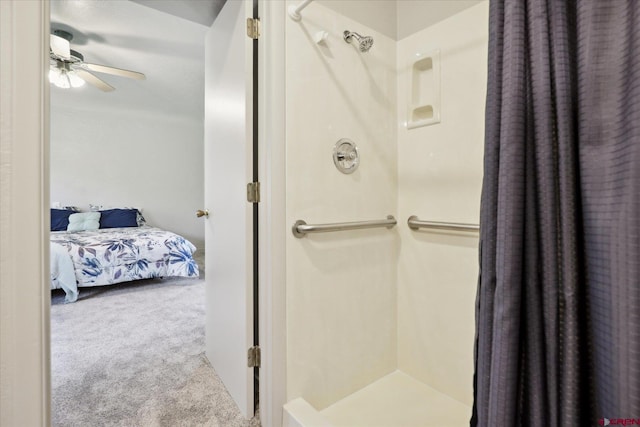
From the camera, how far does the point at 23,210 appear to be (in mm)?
912

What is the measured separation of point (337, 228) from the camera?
1394 mm

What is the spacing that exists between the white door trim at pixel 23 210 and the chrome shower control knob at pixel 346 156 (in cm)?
107

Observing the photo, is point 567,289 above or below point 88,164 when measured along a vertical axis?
below

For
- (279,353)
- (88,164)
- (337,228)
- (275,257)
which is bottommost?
(279,353)

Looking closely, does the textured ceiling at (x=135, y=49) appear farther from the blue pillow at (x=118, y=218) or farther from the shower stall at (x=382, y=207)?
the blue pillow at (x=118, y=218)

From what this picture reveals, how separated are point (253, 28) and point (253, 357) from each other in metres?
1.49

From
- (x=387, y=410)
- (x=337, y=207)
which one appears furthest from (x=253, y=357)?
(x=337, y=207)

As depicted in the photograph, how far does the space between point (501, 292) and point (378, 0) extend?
1.61 m

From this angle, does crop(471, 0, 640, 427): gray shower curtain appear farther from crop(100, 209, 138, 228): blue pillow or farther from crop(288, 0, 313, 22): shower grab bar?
crop(100, 209, 138, 228): blue pillow

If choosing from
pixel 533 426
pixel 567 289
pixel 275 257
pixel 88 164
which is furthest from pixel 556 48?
pixel 88 164

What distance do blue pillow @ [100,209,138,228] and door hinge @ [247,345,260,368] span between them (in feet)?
14.0

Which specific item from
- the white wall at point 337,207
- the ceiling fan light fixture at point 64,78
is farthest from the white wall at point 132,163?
the white wall at point 337,207

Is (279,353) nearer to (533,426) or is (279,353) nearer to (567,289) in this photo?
(533,426)

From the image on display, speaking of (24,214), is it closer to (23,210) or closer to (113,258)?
(23,210)
